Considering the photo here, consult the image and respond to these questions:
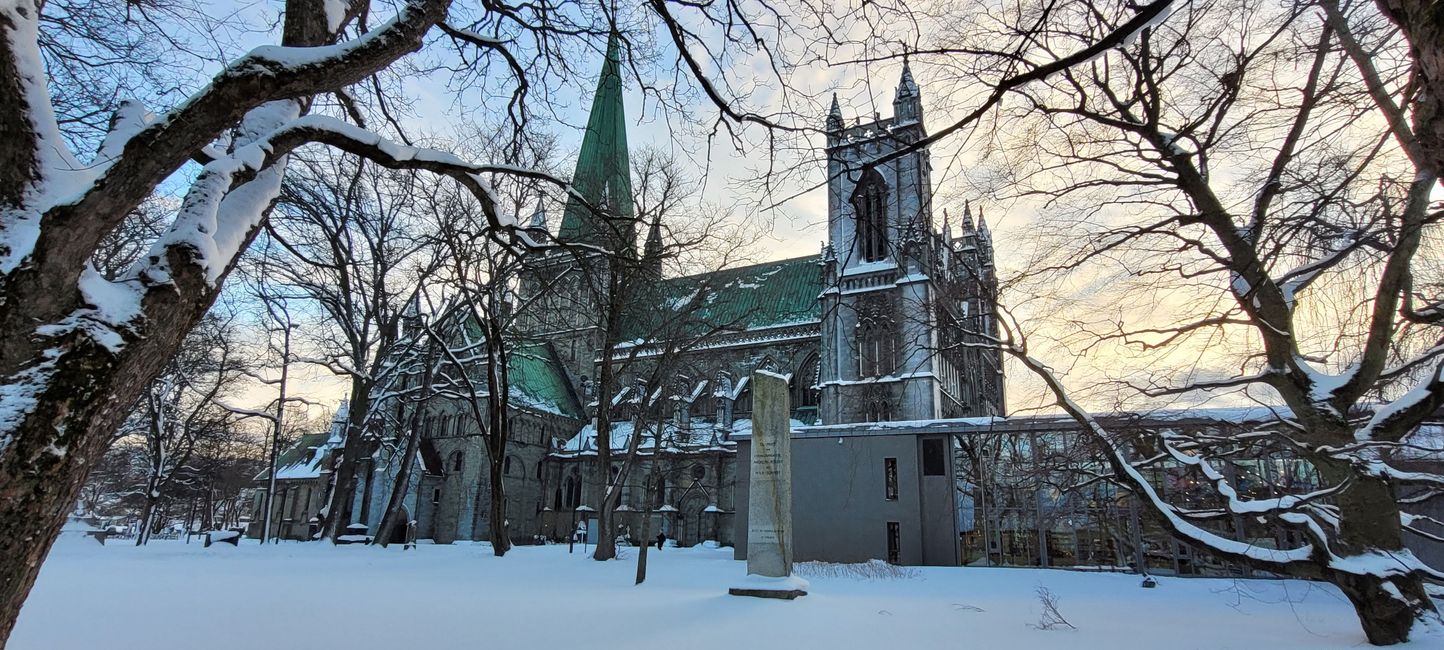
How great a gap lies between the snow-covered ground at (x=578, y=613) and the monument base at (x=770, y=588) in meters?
0.26

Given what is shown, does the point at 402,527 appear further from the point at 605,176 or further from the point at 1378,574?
the point at 1378,574

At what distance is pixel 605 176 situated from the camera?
2022cm

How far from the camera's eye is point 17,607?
3.28 m

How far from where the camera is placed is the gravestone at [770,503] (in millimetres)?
10203

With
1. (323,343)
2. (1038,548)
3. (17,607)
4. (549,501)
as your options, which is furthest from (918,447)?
(549,501)

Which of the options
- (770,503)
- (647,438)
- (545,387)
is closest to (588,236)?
(770,503)

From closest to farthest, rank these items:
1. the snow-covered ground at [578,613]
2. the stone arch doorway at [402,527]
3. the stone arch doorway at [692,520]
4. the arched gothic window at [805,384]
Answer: the snow-covered ground at [578,613] → the arched gothic window at [805,384] → the stone arch doorway at [692,520] → the stone arch doorway at [402,527]

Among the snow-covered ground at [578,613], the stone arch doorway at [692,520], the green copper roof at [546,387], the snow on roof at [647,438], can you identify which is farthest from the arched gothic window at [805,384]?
the snow-covered ground at [578,613]

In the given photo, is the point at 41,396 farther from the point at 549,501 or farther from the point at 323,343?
the point at 549,501

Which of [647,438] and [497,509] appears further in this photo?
[647,438]

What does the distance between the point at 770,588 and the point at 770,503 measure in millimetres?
1367

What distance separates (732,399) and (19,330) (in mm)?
39361

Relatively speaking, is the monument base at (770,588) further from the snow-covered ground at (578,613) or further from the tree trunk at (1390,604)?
the tree trunk at (1390,604)

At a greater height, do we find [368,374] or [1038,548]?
[368,374]
